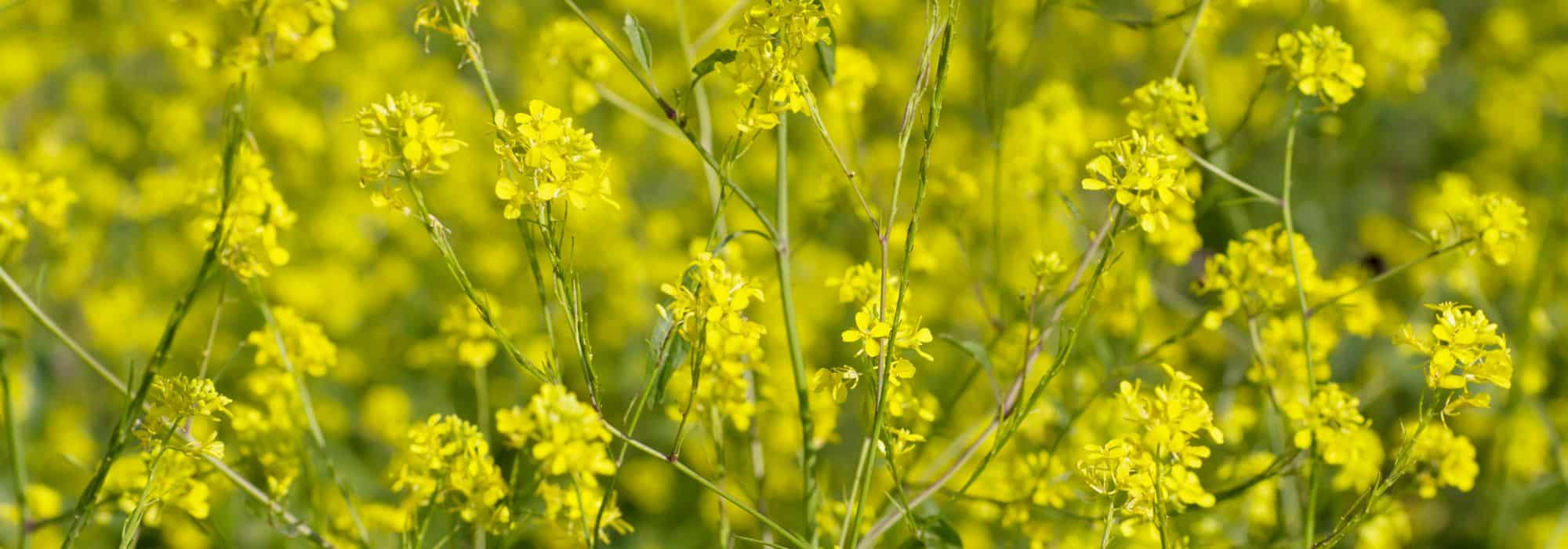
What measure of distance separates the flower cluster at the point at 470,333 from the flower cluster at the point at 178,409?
0.47 metres

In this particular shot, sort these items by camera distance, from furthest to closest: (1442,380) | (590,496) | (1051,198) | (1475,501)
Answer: (1475,501)
(1051,198)
(590,496)
(1442,380)

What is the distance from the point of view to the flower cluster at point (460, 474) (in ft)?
4.13

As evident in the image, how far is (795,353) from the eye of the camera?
4.27 feet

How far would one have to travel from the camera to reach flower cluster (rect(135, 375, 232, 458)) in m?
1.18

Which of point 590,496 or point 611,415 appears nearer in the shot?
point 590,496

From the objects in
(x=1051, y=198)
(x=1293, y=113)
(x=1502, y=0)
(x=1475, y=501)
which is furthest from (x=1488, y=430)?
(x=1502, y=0)

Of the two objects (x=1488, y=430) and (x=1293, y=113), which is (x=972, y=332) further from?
(x=1293, y=113)

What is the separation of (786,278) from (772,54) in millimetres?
263

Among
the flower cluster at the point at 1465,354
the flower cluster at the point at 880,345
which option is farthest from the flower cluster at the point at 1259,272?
the flower cluster at the point at 880,345

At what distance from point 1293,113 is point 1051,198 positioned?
72 cm

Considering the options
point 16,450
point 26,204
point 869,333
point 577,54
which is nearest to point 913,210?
point 869,333

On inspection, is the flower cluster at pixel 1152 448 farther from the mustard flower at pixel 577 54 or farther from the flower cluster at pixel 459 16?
the mustard flower at pixel 577 54

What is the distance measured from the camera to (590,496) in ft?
4.53

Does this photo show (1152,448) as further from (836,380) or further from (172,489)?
(172,489)
